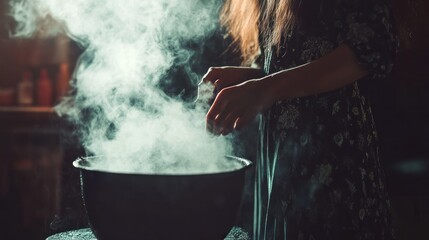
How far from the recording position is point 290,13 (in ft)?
5.02

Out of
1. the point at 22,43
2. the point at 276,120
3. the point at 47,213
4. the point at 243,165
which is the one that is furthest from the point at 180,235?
the point at 22,43

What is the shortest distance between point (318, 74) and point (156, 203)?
61 cm

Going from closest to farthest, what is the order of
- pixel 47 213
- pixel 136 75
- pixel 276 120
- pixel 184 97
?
pixel 276 120 → pixel 136 75 → pixel 184 97 → pixel 47 213

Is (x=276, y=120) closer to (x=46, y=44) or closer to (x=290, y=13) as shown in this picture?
(x=290, y=13)

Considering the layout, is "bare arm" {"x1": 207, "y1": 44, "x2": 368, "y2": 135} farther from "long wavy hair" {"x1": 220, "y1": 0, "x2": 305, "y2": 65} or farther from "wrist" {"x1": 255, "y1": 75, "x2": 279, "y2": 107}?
"long wavy hair" {"x1": 220, "y1": 0, "x2": 305, "y2": 65}

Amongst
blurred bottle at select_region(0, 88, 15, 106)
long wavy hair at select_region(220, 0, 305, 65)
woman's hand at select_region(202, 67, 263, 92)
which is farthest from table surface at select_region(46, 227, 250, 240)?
blurred bottle at select_region(0, 88, 15, 106)

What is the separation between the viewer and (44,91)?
4.32 m

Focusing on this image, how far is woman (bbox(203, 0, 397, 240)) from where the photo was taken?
1.33m

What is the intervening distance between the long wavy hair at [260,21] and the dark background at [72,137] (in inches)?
16.7

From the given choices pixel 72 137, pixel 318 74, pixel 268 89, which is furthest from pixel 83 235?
pixel 72 137

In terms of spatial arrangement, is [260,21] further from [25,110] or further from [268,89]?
[25,110]

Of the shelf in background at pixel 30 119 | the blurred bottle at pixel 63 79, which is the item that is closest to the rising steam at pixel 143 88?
the shelf in background at pixel 30 119

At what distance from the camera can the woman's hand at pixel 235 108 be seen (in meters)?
1.26

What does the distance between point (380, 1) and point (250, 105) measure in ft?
1.72
